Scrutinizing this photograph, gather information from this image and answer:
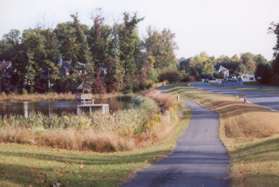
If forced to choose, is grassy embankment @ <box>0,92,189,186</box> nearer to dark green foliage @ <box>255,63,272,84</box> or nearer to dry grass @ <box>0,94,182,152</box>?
dry grass @ <box>0,94,182,152</box>

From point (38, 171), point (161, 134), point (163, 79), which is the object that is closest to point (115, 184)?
point (38, 171)

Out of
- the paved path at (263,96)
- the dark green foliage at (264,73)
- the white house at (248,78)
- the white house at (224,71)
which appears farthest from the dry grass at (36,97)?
the white house at (224,71)

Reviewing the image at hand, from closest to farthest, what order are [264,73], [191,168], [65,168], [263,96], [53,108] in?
[65,168], [191,168], [53,108], [263,96], [264,73]

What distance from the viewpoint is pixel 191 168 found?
55.9 feet

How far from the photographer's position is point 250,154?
68.5 feet

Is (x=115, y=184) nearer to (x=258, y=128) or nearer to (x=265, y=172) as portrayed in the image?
(x=265, y=172)

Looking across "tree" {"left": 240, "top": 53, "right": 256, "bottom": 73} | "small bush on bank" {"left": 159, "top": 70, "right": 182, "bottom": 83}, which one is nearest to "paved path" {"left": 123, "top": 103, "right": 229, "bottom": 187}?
"small bush on bank" {"left": 159, "top": 70, "right": 182, "bottom": 83}

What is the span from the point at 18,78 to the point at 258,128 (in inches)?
2778

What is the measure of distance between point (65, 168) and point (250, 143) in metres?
12.9

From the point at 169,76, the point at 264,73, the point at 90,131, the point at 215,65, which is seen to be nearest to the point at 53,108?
the point at 90,131

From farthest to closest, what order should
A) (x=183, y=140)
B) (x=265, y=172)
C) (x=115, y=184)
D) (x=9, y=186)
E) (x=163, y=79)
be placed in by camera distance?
1. (x=163, y=79)
2. (x=183, y=140)
3. (x=265, y=172)
4. (x=115, y=184)
5. (x=9, y=186)

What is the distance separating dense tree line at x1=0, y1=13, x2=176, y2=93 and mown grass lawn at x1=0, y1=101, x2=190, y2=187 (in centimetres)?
6982

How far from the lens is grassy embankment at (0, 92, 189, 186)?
48.1 ft

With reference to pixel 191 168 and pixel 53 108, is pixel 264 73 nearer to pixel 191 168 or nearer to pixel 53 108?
pixel 53 108
